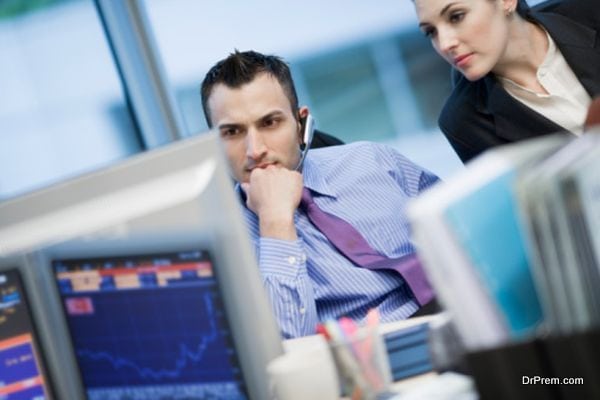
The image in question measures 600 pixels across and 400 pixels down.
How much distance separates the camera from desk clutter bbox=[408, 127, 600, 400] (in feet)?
3.31

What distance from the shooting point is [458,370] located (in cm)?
131

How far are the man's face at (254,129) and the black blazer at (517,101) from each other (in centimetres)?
61

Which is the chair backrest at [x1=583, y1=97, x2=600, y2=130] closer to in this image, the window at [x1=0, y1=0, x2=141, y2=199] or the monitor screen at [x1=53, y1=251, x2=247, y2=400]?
the monitor screen at [x1=53, y1=251, x2=247, y2=400]

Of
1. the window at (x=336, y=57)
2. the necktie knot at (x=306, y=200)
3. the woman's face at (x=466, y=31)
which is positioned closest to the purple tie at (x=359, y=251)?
the necktie knot at (x=306, y=200)

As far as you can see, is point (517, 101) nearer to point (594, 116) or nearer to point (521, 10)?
point (521, 10)

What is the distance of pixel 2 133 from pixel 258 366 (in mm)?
3031

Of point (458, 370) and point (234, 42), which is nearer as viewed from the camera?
point (458, 370)

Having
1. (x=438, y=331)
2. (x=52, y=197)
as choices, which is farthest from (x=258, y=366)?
(x=52, y=197)

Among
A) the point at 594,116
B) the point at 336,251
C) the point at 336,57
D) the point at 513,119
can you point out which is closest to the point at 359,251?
the point at 336,251

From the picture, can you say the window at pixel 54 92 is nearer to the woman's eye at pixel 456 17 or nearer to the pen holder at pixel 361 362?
the woman's eye at pixel 456 17

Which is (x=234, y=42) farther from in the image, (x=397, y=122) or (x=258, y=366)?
(x=258, y=366)

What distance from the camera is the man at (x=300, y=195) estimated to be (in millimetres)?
2010

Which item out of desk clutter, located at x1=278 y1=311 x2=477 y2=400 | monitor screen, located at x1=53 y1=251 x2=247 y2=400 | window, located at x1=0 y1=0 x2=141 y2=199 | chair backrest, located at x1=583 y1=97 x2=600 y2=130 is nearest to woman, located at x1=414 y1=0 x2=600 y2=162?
chair backrest, located at x1=583 y1=97 x2=600 y2=130

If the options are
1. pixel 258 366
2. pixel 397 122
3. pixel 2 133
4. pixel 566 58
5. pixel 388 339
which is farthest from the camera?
pixel 397 122
